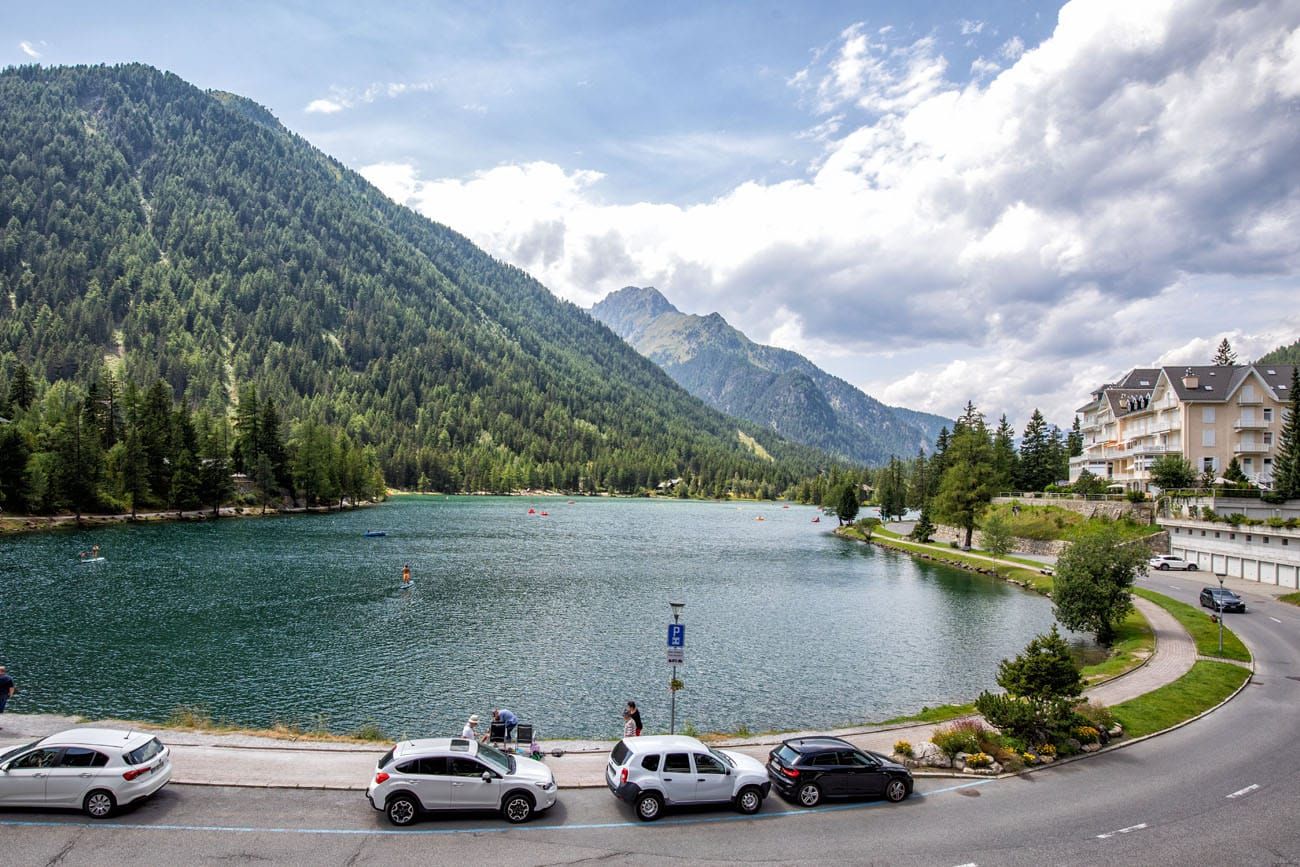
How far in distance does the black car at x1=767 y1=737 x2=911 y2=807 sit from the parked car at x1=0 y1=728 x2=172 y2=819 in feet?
60.2

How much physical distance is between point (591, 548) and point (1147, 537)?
77.4 meters

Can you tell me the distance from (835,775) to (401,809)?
42.5 feet

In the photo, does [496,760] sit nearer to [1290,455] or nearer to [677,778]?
[677,778]

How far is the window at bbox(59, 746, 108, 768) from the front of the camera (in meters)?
18.9

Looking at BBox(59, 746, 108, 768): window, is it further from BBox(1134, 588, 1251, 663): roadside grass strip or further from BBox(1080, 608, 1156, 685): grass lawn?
BBox(1134, 588, 1251, 663): roadside grass strip

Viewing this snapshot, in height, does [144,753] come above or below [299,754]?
above

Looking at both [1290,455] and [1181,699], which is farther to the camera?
[1290,455]

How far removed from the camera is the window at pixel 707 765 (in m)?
21.3

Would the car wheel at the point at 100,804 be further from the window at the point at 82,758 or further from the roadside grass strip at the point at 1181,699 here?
the roadside grass strip at the point at 1181,699

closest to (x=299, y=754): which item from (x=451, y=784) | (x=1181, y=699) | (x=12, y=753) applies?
(x=12, y=753)

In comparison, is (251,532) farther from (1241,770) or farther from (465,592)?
(1241,770)

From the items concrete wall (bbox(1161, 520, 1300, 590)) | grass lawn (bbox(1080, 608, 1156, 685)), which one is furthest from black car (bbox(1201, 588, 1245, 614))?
concrete wall (bbox(1161, 520, 1300, 590))

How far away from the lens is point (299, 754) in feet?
79.8

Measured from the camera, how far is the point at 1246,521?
234 feet
